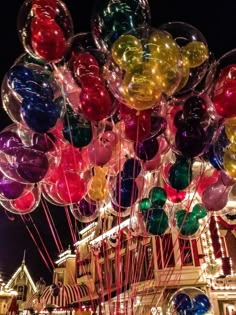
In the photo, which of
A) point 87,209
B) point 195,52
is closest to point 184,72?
point 195,52

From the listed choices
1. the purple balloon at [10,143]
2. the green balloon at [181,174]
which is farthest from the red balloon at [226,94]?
the purple balloon at [10,143]

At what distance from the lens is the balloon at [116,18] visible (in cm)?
348

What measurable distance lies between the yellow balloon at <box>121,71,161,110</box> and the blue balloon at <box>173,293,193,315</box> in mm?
2635

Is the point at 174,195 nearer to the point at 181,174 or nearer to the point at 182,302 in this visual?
the point at 181,174

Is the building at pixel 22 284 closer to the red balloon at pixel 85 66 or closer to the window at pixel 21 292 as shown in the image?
the window at pixel 21 292

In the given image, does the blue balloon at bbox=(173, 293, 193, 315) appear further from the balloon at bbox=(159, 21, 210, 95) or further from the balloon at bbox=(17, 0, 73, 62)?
the balloon at bbox=(17, 0, 73, 62)

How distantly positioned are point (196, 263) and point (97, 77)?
1015 centimetres

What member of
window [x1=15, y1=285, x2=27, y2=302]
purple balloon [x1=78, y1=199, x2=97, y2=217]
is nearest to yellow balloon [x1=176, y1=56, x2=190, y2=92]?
purple balloon [x1=78, y1=199, x2=97, y2=217]

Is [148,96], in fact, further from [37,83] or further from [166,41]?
[37,83]

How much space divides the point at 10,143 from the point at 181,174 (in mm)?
2104

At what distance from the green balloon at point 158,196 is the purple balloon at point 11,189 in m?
1.71

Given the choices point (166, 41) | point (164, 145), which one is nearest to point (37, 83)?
point (166, 41)

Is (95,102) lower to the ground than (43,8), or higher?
lower

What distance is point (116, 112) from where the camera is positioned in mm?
4145
